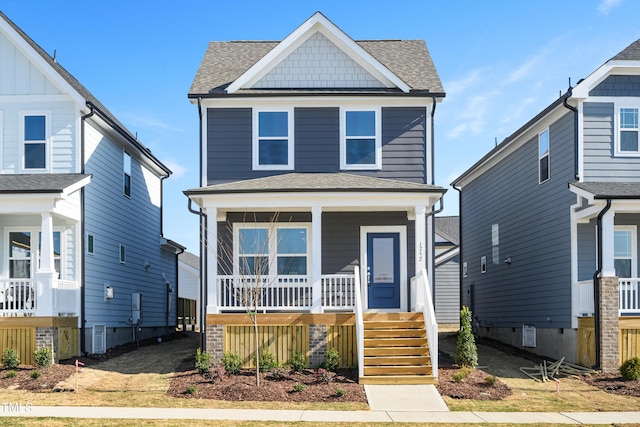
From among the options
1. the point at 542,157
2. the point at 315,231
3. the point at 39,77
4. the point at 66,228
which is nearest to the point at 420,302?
the point at 315,231

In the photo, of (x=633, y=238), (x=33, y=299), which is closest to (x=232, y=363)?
(x=33, y=299)

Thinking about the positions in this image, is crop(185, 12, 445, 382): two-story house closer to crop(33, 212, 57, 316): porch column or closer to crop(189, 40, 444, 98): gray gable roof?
crop(189, 40, 444, 98): gray gable roof

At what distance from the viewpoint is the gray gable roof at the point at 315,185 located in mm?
16734

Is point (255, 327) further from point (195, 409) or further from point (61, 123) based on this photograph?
point (61, 123)

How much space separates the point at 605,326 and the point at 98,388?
36.0 feet

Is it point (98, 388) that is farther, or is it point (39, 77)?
point (39, 77)

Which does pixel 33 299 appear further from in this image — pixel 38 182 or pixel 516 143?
pixel 516 143

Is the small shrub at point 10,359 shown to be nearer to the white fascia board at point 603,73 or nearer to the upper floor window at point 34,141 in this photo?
the upper floor window at point 34,141

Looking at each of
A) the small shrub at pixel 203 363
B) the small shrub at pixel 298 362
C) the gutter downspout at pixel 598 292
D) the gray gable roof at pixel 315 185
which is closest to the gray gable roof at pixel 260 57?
the gray gable roof at pixel 315 185

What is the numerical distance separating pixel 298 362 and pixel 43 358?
5591 mm

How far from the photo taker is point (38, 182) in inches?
694

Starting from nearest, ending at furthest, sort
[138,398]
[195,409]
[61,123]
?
1. [195,409]
2. [138,398]
3. [61,123]

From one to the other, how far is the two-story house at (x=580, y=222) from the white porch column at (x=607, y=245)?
0.07ft

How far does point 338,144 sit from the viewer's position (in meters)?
18.9
